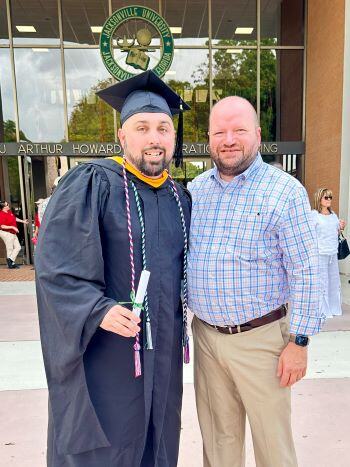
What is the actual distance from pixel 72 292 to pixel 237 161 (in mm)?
998

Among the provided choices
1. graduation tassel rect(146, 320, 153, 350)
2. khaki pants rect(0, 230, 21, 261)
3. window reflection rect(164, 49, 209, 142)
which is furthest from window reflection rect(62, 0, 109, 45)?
graduation tassel rect(146, 320, 153, 350)

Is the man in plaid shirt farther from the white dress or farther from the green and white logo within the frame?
the green and white logo

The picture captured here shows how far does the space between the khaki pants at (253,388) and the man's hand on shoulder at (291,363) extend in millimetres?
50

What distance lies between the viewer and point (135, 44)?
1025 centimetres

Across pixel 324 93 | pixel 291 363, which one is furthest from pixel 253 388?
pixel 324 93

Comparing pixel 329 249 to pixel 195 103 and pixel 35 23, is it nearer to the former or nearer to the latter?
pixel 195 103

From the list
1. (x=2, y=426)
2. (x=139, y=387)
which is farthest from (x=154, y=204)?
(x=2, y=426)

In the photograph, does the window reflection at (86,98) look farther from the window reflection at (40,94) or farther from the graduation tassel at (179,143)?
the graduation tassel at (179,143)

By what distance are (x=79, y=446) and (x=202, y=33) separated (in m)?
11.3

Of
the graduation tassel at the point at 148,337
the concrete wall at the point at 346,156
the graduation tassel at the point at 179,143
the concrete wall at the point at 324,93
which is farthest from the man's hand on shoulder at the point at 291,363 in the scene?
the concrete wall at the point at 324,93

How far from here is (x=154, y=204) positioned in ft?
6.03

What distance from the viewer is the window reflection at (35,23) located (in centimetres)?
1052

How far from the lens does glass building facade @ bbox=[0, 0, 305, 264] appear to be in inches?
419

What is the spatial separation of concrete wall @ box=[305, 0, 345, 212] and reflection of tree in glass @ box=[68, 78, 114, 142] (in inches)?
208
